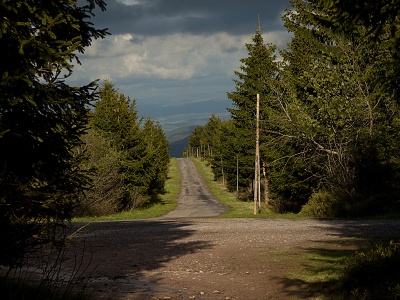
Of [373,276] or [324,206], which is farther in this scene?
[324,206]

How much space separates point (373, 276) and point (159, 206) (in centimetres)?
3844

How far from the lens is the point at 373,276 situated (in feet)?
23.8

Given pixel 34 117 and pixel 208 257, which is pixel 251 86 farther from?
pixel 34 117

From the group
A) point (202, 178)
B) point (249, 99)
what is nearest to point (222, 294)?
point (249, 99)

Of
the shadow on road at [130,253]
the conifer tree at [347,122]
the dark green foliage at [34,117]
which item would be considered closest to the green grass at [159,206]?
the shadow on road at [130,253]

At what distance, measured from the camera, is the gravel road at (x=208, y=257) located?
28.6 ft

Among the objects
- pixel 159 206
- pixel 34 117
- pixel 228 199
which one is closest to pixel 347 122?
pixel 34 117

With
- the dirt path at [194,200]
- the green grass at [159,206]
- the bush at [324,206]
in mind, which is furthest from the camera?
the dirt path at [194,200]

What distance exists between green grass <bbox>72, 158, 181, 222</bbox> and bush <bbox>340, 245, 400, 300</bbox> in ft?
65.0

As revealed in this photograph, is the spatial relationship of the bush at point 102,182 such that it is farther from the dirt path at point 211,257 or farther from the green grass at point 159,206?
the dirt path at point 211,257

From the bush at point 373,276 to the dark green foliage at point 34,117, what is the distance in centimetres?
500

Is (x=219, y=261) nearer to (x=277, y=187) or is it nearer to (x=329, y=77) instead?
(x=329, y=77)

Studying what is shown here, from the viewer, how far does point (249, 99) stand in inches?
1524

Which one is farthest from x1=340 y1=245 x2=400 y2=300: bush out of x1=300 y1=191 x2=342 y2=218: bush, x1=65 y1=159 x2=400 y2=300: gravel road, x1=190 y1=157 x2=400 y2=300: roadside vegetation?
x1=300 y1=191 x2=342 y2=218: bush
